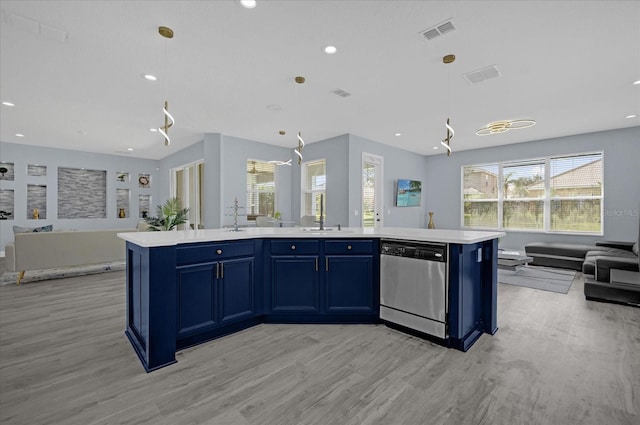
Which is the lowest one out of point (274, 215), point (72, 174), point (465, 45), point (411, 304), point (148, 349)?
point (148, 349)

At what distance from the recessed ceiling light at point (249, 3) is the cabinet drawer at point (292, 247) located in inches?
79.4

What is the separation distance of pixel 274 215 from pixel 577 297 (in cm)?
571

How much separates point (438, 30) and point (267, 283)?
286 centimetres

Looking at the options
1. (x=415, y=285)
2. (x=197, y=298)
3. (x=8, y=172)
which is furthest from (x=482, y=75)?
(x=8, y=172)

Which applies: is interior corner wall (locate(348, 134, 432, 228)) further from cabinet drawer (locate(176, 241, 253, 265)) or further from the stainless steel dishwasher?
cabinet drawer (locate(176, 241, 253, 265))

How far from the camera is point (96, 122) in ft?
18.4

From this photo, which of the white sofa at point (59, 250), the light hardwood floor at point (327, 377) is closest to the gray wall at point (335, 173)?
the light hardwood floor at point (327, 377)

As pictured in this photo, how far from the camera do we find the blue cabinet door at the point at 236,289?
2.59 meters

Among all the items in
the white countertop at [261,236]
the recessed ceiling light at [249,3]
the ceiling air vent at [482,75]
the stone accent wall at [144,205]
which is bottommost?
the white countertop at [261,236]

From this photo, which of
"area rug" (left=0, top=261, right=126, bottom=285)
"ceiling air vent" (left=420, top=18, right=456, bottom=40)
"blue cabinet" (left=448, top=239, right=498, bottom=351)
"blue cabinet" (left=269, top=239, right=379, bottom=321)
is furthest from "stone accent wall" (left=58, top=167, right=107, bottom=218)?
"blue cabinet" (left=448, top=239, right=498, bottom=351)

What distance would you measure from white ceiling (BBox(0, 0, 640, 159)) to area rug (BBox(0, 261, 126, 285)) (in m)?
2.77

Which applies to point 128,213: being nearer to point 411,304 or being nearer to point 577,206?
point 411,304

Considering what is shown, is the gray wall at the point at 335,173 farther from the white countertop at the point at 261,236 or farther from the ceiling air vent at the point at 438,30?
the ceiling air vent at the point at 438,30

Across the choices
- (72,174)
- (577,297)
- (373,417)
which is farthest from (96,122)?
(577,297)
